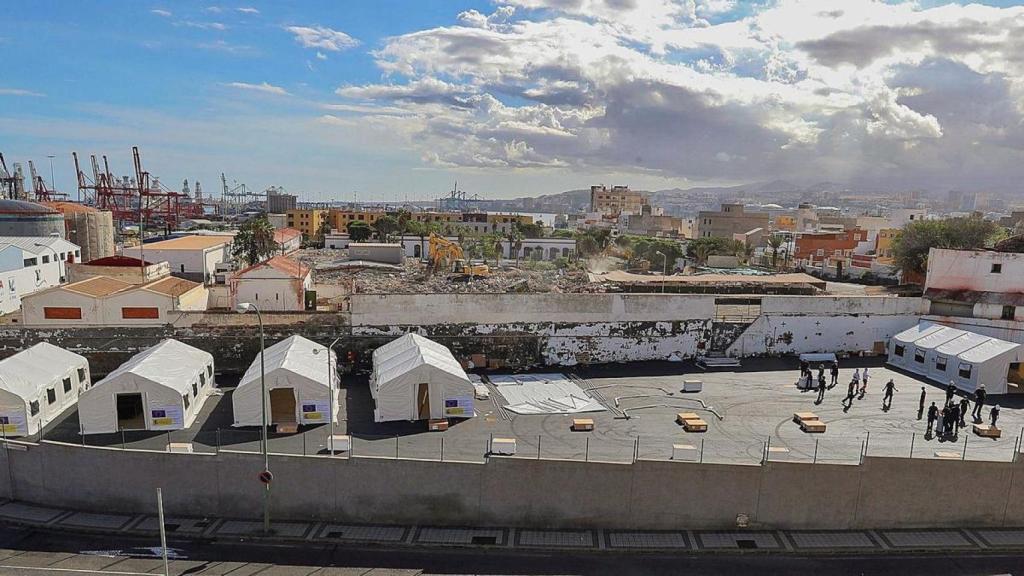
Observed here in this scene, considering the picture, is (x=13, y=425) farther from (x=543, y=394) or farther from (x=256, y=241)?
(x=256, y=241)

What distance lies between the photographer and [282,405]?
18766 mm

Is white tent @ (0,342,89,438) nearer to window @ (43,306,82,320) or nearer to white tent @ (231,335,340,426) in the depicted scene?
window @ (43,306,82,320)

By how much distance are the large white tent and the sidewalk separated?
372 inches

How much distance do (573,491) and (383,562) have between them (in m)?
4.64

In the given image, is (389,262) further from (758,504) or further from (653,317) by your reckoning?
(758,504)

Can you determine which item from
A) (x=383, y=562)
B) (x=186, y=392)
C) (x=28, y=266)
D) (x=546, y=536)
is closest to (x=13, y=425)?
(x=186, y=392)

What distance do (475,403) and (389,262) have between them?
34.7m

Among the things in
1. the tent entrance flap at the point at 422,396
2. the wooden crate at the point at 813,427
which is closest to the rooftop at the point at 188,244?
the tent entrance flap at the point at 422,396

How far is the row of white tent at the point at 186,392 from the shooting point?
18.0 meters

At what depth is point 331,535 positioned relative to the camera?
1414cm

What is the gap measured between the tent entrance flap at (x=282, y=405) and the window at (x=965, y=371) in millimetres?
24258

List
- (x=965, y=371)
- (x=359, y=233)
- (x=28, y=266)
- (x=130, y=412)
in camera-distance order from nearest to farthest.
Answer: (x=130, y=412), (x=965, y=371), (x=28, y=266), (x=359, y=233)

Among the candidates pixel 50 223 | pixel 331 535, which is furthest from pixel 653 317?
pixel 50 223

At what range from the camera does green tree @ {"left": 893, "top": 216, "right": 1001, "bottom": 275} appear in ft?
123
